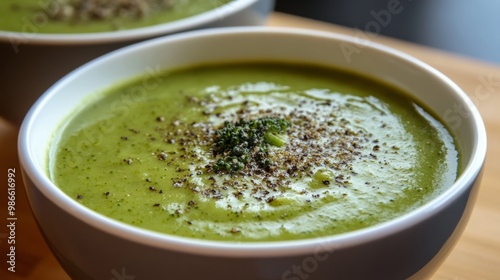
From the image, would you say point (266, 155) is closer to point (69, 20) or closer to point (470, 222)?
point (470, 222)

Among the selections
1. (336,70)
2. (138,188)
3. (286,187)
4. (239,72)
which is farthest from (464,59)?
(138,188)

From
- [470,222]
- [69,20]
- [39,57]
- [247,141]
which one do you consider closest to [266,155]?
[247,141]

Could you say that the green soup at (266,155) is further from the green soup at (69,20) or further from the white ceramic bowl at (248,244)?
the green soup at (69,20)

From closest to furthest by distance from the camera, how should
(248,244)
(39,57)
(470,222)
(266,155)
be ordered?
1. (248,244)
2. (266,155)
3. (470,222)
4. (39,57)

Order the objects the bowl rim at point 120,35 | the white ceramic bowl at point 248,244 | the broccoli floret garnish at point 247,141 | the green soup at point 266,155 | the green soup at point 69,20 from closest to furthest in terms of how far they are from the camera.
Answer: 1. the white ceramic bowl at point 248,244
2. the green soup at point 266,155
3. the broccoli floret garnish at point 247,141
4. the bowl rim at point 120,35
5. the green soup at point 69,20

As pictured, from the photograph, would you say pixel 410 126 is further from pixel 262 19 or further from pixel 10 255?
pixel 10 255

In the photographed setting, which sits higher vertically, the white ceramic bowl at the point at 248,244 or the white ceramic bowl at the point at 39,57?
the white ceramic bowl at the point at 248,244

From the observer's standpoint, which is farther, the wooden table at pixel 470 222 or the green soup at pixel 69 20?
the green soup at pixel 69 20

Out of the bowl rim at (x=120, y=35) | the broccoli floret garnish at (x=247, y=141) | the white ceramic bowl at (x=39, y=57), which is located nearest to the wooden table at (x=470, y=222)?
the white ceramic bowl at (x=39, y=57)
